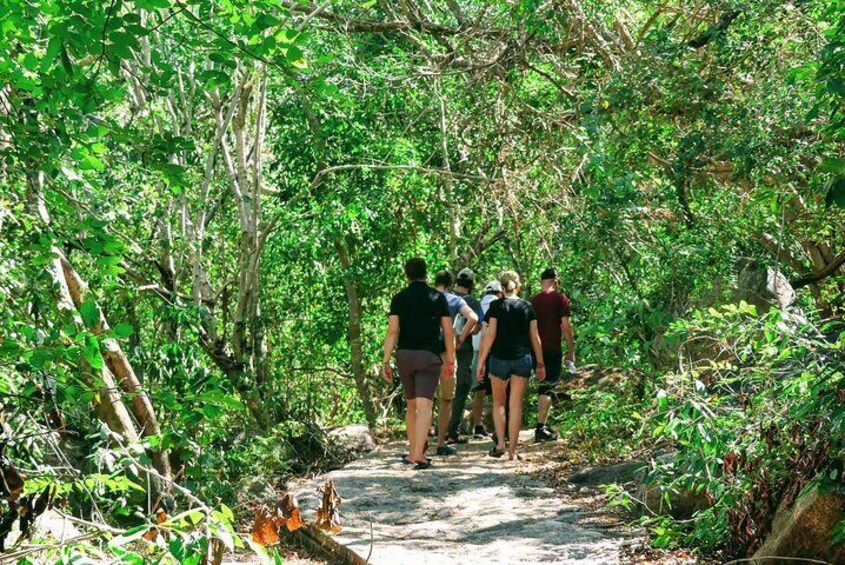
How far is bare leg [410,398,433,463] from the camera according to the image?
11.3 metres

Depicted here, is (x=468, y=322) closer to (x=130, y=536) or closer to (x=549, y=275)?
(x=549, y=275)

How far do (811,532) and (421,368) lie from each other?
541 cm

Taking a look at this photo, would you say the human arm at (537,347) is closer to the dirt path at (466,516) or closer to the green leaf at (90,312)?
the dirt path at (466,516)

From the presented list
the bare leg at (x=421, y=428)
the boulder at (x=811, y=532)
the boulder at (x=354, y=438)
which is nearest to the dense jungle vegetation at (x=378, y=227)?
the boulder at (x=811, y=532)

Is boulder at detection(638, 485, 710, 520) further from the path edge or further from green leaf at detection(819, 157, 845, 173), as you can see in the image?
green leaf at detection(819, 157, 845, 173)

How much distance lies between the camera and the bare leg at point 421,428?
11.3 metres

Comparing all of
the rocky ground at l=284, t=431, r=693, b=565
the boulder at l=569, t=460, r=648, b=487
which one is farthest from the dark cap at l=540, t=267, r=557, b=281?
the boulder at l=569, t=460, r=648, b=487

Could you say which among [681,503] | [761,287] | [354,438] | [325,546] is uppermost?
[761,287]

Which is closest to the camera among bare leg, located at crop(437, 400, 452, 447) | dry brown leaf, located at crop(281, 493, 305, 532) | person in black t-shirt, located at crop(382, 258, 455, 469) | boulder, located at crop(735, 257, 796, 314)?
dry brown leaf, located at crop(281, 493, 305, 532)

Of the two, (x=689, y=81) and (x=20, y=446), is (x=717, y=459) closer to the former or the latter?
(x=20, y=446)

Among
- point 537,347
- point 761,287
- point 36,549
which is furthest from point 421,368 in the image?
point 36,549

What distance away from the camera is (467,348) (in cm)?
1334

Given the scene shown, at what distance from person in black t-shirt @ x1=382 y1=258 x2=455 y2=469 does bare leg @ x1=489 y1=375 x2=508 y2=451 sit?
79cm

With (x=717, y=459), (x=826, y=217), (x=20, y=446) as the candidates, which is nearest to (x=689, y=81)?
(x=826, y=217)
